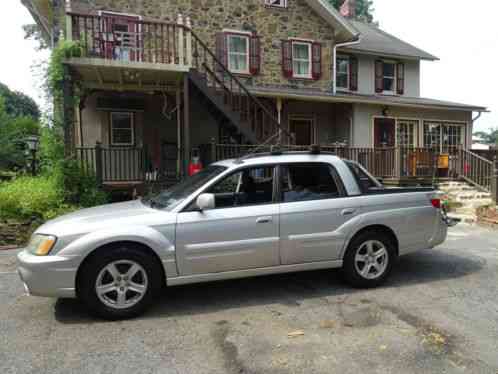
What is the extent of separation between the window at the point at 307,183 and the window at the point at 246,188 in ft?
0.63

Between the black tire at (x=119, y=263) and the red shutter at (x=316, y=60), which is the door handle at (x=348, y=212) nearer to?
the black tire at (x=119, y=263)

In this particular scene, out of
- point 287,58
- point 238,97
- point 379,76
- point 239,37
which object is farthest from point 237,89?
point 379,76

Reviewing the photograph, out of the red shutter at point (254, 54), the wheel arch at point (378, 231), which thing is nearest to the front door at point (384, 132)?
the red shutter at point (254, 54)

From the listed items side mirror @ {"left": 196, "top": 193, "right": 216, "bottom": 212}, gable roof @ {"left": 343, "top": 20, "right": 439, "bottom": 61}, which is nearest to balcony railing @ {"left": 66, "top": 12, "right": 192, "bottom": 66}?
side mirror @ {"left": 196, "top": 193, "right": 216, "bottom": 212}

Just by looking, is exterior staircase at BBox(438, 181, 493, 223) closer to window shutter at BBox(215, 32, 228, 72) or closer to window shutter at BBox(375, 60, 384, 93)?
window shutter at BBox(375, 60, 384, 93)

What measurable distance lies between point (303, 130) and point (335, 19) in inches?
177

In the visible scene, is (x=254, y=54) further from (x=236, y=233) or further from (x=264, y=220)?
(x=236, y=233)

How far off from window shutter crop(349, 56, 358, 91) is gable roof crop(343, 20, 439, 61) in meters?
0.50

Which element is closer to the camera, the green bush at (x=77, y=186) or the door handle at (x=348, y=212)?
the door handle at (x=348, y=212)

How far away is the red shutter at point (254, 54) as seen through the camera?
14.0 meters

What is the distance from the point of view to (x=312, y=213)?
173 inches

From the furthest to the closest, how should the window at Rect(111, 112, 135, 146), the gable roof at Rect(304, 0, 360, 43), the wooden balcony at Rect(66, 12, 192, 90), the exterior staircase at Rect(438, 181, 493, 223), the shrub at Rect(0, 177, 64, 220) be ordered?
the gable roof at Rect(304, 0, 360, 43)
the window at Rect(111, 112, 135, 146)
the exterior staircase at Rect(438, 181, 493, 223)
the wooden balcony at Rect(66, 12, 192, 90)
the shrub at Rect(0, 177, 64, 220)

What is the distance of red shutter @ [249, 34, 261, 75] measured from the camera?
551 inches

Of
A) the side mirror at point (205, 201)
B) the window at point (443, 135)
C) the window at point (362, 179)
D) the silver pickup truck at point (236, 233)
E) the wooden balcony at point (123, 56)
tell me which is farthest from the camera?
the window at point (443, 135)
